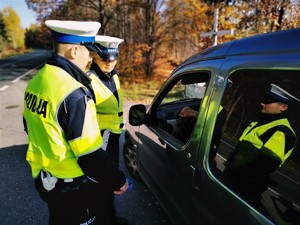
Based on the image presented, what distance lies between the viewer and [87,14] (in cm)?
1778

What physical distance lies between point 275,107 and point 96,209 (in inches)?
57.6

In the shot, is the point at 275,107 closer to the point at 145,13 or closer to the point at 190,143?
the point at 190,143

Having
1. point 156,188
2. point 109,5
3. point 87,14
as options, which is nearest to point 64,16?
point 87,14

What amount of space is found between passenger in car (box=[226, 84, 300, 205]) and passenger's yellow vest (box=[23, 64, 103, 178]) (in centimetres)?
88

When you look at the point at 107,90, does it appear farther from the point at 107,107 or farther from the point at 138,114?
the point at 138,114

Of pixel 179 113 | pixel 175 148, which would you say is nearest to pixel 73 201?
pixel 175 148

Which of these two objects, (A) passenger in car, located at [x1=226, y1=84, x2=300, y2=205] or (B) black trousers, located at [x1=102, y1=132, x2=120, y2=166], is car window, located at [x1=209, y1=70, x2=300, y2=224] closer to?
(A) passenger in car, located at [x1=226, y1=84, x2=300, y2=205]

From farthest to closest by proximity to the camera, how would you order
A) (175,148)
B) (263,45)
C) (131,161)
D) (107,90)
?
1. (131,161)
2. (107,90)
3. (175,148)
4. (263,45)

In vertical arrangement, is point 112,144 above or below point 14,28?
below

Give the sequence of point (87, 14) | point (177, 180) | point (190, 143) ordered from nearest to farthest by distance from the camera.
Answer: point (190, 143) < point (177, 180) < point (87, 14)

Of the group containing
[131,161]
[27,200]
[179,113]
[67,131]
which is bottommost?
[27,200]

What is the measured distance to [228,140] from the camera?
1.69m

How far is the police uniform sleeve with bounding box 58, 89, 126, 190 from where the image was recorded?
1.43m

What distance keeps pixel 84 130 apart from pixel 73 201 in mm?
601
